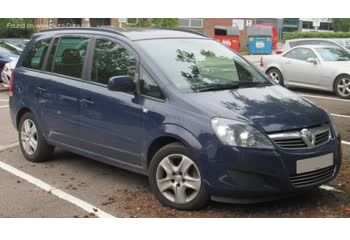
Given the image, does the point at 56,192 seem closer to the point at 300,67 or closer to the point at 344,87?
the point at 344,87

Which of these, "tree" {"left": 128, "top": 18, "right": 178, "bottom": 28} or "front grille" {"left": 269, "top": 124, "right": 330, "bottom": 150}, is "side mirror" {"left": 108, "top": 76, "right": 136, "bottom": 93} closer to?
"front grille" {"left": 269, "top": 124, "right": 330, "bottom": 150}

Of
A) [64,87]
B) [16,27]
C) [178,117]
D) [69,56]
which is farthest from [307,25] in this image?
[178,117]

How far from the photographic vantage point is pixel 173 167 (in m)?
4.66

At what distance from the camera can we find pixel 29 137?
6.66 metres

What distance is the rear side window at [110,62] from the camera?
17.3ft

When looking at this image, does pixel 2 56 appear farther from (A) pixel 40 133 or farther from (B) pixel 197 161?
(B) pixel 197 161

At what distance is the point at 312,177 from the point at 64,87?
120 inches

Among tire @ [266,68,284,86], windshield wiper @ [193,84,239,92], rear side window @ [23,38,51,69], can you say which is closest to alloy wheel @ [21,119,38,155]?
rear side window @ [23,38,51,69]

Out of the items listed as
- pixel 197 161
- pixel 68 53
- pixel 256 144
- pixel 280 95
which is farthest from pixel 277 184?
pixel 68 53

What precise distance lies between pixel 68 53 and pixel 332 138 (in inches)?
129

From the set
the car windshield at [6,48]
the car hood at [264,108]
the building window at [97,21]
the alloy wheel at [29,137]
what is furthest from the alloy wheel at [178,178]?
the car windshield at [6,48]

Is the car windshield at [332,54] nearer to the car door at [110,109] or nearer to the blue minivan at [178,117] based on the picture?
the blue minivan at [178,117]

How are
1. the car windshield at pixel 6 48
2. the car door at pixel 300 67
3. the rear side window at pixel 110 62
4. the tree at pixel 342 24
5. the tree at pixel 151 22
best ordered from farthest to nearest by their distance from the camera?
1. the tree at pixel 342 24
2. the tree at pixel 151 22
3. the car windshield at pixel 6 48
4. the car door at pixel 300 67
5. the rear side window at pixel 110 62

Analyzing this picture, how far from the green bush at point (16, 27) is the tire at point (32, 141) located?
2133 centimetres
